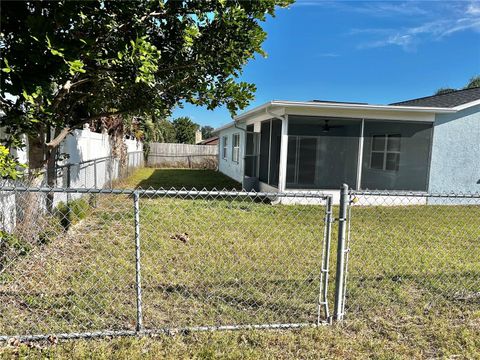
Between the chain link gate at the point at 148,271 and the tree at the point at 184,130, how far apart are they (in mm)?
32815

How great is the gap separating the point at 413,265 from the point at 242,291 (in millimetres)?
2693

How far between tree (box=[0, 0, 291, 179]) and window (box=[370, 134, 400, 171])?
258 inches

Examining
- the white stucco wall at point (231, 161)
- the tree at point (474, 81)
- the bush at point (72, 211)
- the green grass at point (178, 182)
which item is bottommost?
the green grass at point (178, 182)

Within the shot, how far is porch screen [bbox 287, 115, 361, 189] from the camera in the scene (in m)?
10.0

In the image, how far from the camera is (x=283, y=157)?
9812 millimetres

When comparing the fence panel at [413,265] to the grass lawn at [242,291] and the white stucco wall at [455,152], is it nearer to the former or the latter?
the grass lawn at [242,291]

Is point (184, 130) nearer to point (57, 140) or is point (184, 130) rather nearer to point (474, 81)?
point (57, 140)

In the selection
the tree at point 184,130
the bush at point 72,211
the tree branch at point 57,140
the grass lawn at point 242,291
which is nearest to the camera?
the grass lawn at point 242,291

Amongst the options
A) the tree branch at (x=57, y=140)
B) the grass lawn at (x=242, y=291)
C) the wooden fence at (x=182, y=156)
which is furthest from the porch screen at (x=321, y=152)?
the wooden fence at (x=182, y=156)

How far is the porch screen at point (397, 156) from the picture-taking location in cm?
1043

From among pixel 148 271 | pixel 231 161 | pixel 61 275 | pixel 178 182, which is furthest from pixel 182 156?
pixel 61 275

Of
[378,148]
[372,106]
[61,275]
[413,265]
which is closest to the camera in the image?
[61,275]

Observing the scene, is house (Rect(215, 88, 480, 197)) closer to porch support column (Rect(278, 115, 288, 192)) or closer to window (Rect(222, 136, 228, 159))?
porch support column (Rect(278, 115, 288, 192))

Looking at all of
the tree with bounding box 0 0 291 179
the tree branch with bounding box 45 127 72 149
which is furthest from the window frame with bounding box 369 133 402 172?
the tree branch with bounding box 45 127 72 149
